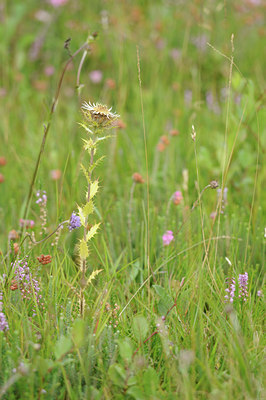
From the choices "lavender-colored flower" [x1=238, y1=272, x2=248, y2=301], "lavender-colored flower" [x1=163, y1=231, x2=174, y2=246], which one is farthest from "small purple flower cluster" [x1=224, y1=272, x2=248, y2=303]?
"lavender-colored flower" [x1=163, y1=231, x2=174, y2=246]

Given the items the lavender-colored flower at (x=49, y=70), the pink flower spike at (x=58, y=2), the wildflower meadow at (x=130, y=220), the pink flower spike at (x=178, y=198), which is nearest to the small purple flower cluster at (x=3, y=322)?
the wildflower meadow at (x=130, y=220)

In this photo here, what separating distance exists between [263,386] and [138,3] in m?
4.69

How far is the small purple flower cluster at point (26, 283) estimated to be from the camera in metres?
1.53

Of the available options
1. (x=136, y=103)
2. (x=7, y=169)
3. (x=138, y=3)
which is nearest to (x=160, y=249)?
(x=7, y=169)

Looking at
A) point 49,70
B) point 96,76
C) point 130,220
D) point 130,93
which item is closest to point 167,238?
point 130,220

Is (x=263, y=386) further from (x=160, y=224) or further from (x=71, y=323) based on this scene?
(x=160, y=224)

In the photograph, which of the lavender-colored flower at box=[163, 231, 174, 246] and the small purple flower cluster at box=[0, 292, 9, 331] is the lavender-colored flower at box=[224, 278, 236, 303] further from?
the small purple flower cluster at box=[0, 292, 9, 331]

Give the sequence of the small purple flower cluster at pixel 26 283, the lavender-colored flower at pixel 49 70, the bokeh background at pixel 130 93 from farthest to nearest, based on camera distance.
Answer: the lavender-colored flower at pixel 49 70 < the bokeh background at pixel 130 93 < the small purple flower cluster at pixel 26 283

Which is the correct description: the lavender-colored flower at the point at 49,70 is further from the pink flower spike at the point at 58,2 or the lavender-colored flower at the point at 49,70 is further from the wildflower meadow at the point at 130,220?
the pink flower spike at the point at 58,2

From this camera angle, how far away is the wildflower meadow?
1.32 m

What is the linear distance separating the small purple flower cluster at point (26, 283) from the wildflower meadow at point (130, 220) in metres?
0.01

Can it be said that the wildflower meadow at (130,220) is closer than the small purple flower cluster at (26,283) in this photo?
Yes

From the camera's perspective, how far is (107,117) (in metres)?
1.39

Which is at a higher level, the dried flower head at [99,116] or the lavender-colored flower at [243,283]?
the dried flower head at [99,116]
